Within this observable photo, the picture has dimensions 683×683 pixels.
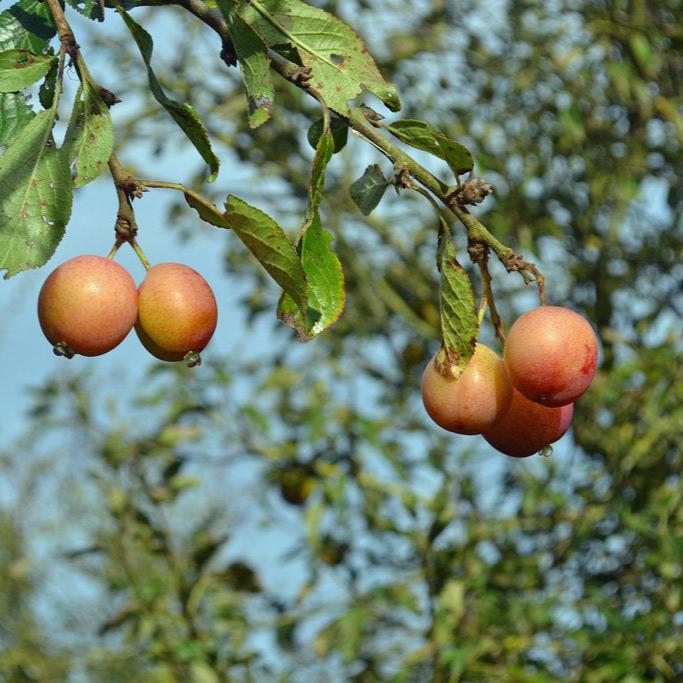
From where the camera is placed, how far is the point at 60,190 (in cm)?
85

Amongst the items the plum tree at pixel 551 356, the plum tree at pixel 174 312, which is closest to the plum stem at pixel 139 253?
the plum tree at pixel 174 312

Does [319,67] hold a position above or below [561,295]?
above

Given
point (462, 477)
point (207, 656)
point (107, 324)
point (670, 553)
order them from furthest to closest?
point (462, 477) < point (207, 656) < point (670, 553) < point (107, 324)

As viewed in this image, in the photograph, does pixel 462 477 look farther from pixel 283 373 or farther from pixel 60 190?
pixel 60 190

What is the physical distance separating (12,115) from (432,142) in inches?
13.2

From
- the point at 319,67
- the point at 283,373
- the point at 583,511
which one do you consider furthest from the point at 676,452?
the point at 319,67

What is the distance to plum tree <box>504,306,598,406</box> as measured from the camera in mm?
858

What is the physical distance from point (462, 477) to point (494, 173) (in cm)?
78

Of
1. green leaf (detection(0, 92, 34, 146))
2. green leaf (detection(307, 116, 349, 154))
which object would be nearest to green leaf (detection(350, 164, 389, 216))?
green leaf (detection(307, 116, 349, 154))

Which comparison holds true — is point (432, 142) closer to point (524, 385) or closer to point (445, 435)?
point (524, 385)

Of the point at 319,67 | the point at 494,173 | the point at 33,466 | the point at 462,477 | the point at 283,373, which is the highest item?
the point at 319,67

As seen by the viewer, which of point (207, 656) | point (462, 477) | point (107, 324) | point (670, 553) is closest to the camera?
point (107, 324)

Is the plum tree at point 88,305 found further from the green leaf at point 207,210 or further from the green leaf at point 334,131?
the green leaf at point 334,131

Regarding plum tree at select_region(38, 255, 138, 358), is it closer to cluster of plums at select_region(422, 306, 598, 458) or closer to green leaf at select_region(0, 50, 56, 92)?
green leaf at select_region(0, 50, 56, 92)
